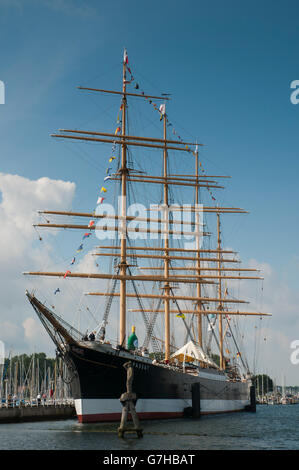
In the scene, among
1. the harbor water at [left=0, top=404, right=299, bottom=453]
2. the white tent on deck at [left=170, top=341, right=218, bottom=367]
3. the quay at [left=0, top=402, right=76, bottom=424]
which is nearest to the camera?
the harbor water at [left=0, top=404, right=299, bottom=453]

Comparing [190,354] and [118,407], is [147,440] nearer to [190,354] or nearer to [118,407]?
[118,407]

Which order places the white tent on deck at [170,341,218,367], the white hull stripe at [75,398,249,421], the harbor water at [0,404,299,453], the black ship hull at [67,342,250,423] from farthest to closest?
the white tent on deck at [170,341,218,367], the black ship hull at [67,342,250,423], the white hull stripe at [75,398,249,421], the harbor water at [0,404,299,453]

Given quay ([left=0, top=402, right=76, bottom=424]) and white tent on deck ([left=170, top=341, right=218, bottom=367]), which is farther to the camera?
white tent on deck ([left=170, top=341, right=218, bottom=367])

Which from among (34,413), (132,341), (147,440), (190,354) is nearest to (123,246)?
(132,341)

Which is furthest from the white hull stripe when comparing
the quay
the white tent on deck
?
the quay

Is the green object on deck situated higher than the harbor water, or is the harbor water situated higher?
the green object on deck

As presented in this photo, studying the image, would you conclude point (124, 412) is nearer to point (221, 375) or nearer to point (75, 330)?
point (75, 330)

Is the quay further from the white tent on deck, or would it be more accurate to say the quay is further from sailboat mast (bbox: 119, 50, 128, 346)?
the white tent on deck

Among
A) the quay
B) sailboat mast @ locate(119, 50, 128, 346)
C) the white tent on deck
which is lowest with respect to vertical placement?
the quay

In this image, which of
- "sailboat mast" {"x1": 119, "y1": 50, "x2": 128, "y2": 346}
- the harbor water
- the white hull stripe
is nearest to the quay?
the white hull stripe

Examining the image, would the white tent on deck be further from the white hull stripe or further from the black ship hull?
the black ship hull

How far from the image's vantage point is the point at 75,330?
1438 inches

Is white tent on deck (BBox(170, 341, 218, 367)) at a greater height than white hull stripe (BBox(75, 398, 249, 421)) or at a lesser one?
greater
